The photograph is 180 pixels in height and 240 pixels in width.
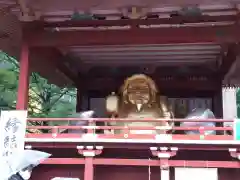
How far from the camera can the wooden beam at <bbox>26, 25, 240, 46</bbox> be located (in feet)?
25.5

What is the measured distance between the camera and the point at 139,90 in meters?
9.62

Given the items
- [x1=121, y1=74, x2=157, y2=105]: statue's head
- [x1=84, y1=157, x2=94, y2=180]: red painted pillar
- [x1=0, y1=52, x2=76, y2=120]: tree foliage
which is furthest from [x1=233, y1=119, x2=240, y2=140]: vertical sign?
[x1=0, y1=52, x2=76, y2=120]: tree foliage

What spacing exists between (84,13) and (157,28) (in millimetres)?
1566

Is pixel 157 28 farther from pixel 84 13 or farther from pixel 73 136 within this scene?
pixel 73 136

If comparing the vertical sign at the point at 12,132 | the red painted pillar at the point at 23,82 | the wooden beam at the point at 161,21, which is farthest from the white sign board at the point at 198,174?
the red painted pillar at the point at 23,82

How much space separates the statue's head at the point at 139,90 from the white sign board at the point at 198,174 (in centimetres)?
282

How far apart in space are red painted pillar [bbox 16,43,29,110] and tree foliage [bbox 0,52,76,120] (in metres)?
7.12

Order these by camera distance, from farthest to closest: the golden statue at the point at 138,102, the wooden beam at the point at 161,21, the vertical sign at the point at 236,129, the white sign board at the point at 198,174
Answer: the golden statue at the point at 138,102, the wooden beam at the point at 161,21, the white sign board at the point at 198,174, the vertical sign at the point at 236,129

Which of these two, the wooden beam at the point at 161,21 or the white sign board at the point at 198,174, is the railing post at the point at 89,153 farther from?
the wooden beam at the point at 161,21

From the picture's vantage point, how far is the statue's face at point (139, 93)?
31.4 feet

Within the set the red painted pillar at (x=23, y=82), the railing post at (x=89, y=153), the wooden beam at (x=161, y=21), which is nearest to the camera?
the railing post at (x=89, y=153)

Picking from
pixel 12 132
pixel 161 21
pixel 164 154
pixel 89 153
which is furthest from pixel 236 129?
pixel 12 132

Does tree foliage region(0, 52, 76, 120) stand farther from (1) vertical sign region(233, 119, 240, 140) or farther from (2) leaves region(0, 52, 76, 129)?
(1) vertical sign region(233, 119, 240, 140)

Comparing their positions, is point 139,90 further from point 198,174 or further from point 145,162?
point 198,174
